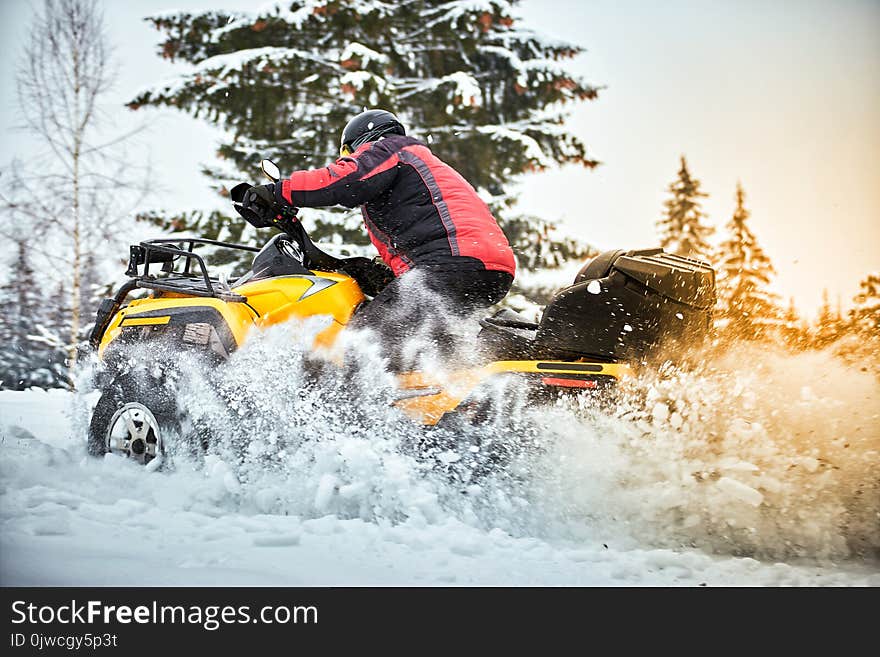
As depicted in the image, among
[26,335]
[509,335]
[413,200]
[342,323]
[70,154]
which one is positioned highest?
[70,154]

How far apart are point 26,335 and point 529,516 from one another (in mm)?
9213

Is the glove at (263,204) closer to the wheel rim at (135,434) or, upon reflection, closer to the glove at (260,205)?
the glove at (260,205)

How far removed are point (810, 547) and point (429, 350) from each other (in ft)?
5.91

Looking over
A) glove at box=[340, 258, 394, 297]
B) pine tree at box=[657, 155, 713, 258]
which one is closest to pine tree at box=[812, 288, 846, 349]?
glove at box=[340, 258, 394, 297]

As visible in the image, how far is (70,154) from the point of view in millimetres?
10477

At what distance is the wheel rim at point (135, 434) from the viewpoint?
3.84 meters

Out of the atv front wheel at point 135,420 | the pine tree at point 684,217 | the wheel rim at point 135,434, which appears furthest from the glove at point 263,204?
the pine tree at point 684,217

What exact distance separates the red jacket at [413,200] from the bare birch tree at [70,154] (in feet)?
25.3

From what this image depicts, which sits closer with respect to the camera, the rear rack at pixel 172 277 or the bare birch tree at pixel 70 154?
the rear rack at pixel 172 277

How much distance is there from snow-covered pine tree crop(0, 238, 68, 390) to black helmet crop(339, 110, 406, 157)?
25.2ft

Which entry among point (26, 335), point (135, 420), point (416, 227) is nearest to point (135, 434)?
point (135, 420)

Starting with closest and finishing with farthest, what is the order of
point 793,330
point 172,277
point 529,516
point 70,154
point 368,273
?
point 529,516
point 793,330
point 368,273
point 172,277
point 70,154

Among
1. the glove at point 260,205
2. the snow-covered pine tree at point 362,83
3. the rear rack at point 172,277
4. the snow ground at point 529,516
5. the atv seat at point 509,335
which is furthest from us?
A: the snow-covered pine tree at point 362,83

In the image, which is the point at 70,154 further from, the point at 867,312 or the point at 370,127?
the point at 867,312
